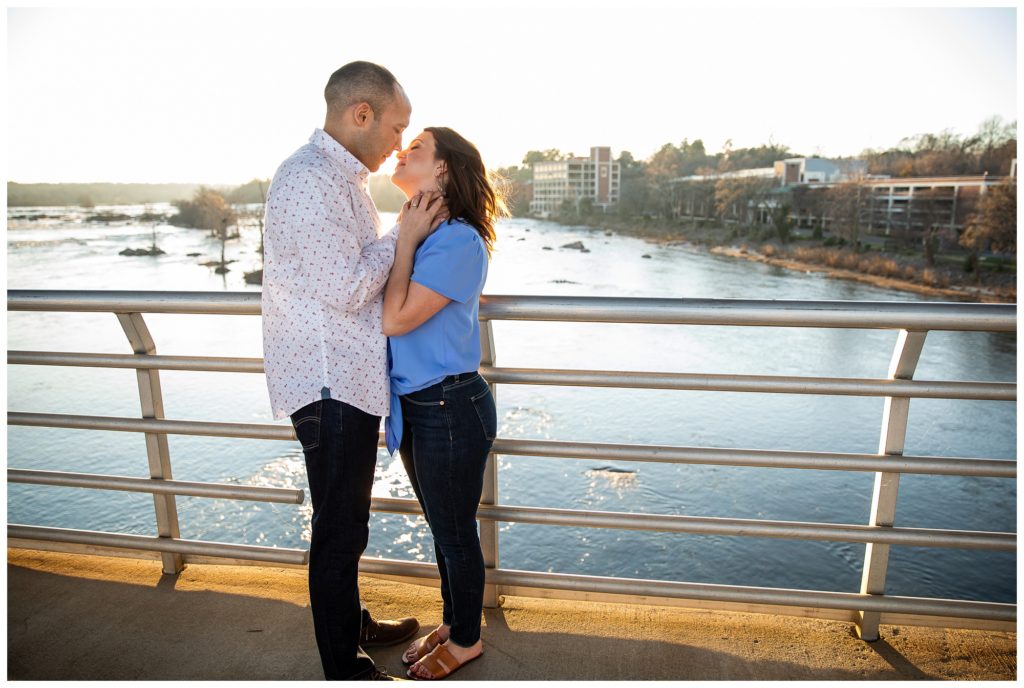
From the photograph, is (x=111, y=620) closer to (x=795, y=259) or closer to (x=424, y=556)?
(x=424, y=556)

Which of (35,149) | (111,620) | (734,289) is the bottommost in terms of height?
(734,289)

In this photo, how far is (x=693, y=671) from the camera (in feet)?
5.83

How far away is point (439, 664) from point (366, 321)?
2.84 ft

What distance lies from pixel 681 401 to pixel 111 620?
1943 centimetres

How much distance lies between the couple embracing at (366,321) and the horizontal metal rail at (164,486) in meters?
0.44

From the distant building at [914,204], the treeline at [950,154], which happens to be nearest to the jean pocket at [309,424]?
the distant building at [914,204]

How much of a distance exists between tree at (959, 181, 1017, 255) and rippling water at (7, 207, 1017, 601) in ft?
39.4

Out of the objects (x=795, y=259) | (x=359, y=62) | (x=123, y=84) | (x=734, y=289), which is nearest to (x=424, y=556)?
(x=359, y=62)

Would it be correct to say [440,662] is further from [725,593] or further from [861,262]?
[861,262]

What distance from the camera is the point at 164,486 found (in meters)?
2.14

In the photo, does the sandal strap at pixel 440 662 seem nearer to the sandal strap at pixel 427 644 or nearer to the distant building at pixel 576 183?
the sandal strap at pixel 427 644

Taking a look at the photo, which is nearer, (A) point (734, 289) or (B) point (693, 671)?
(B) point (693, 671)

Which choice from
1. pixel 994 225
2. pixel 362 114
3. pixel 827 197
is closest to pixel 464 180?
pixel 362 114

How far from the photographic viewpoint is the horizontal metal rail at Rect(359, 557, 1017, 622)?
71.1 inches
